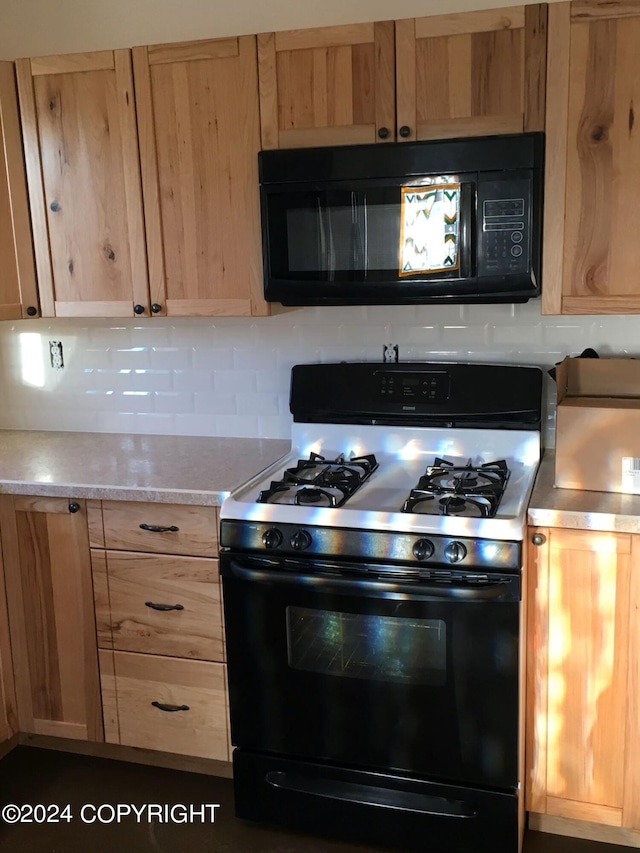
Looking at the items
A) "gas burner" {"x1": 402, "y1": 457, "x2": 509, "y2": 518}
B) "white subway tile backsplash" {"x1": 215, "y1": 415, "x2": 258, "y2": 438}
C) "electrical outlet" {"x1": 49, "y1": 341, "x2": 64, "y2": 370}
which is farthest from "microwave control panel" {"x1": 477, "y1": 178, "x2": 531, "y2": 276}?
"electrical outlet" {"x1": 49, "y1": 341, "x2": 64, "y2": 370}

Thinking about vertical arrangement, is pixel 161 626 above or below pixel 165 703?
above

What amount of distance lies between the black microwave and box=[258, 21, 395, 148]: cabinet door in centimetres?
6

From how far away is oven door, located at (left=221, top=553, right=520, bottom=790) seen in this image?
1.98 metres

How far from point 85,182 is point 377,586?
59.9 inches

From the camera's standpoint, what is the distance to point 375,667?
208 cm

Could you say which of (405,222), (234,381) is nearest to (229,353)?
(234,381)

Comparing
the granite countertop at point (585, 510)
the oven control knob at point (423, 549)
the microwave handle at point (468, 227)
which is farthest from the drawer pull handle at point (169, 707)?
the microwave handle at point (468, 227)

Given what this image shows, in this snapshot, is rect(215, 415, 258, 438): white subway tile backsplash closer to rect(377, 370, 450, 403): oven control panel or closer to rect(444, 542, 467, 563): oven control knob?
rect(377, 370, 450, 403): oven control panel

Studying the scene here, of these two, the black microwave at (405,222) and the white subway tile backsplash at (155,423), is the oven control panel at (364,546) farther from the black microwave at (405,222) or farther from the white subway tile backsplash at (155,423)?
the white subway tile backsplash at (155,423)

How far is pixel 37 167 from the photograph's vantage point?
2555 millimetres

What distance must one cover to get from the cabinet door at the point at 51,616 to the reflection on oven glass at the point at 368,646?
2.29 feet

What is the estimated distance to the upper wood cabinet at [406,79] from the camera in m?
2.10

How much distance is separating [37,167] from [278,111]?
31.9 inches

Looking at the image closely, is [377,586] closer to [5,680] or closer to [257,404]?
[257,404]
